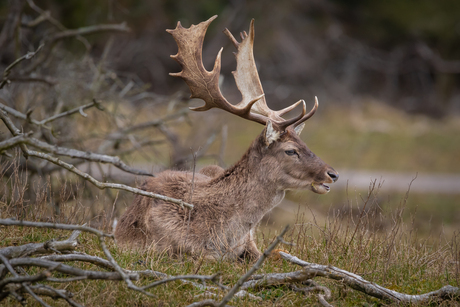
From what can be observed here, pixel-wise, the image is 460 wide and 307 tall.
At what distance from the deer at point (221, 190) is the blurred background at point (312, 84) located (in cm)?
333

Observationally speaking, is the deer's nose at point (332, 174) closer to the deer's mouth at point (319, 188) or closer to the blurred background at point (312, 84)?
the deer's mouth at point (319, 188)

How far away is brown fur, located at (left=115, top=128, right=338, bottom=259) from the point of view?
16.3ft

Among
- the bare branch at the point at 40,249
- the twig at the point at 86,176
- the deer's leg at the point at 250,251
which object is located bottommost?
the bare branch at the point at 40,249

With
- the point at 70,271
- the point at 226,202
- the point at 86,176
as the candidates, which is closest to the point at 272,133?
the point at 226,202

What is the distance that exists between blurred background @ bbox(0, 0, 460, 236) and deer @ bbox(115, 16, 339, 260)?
333cm

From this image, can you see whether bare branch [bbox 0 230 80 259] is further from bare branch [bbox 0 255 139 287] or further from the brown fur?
the brown fur

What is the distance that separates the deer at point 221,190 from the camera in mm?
4969

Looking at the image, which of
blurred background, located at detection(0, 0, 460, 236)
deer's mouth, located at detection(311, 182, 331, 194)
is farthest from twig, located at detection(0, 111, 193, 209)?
blurred background, located at detection(0, 0, 460, 236)

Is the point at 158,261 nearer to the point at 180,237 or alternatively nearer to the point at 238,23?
the point at 180,237

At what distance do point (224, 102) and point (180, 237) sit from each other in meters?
1.63

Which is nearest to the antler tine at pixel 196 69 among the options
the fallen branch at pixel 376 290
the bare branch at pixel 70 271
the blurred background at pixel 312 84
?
the fallen branch at pixel 376 290

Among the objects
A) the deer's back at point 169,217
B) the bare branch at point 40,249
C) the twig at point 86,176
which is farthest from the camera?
the deer's back at point 169,217

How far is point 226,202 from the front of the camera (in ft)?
17.0

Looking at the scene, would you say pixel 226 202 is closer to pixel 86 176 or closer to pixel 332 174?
pixel 332 174
